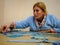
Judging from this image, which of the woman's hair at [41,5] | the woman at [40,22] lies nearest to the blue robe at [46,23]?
the woman at [40,22]

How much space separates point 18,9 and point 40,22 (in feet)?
1.13

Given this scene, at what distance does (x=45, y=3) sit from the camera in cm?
199

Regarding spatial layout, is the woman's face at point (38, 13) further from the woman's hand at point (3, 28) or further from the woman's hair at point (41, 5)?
the woman's hand at point (3, 28)

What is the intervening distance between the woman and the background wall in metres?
0.05

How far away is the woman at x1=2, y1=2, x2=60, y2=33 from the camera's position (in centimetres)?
195

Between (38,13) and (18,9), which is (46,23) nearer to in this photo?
(38,13)

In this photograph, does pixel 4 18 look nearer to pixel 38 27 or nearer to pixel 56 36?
pixel 38 27

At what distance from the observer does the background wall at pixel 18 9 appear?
196 centimetres

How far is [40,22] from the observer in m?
1.97

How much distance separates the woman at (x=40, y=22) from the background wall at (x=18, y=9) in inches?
2.1

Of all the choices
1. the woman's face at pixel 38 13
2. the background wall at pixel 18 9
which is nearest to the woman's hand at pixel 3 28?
the background wall at pixel 18 9

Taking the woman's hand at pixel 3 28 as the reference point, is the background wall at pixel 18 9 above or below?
above

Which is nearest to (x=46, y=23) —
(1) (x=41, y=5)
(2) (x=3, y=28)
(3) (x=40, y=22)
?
(3) (x=40, y=22)

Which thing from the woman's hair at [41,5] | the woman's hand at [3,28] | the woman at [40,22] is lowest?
the woman's hand at [3,28]
